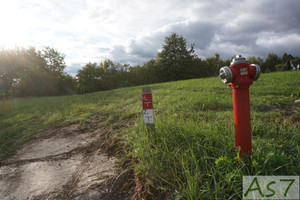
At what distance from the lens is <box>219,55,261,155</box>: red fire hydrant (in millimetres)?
1698

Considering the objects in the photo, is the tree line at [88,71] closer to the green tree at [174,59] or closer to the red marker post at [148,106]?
the green tree at [174,59]

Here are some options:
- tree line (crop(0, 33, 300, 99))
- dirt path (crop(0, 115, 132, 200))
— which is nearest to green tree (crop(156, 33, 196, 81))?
tree line (crop(0, 33, 300, 99))

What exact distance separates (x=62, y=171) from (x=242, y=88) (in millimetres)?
2837

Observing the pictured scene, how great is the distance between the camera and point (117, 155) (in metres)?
2.99

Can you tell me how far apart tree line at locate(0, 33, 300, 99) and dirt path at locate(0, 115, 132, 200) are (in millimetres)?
26624

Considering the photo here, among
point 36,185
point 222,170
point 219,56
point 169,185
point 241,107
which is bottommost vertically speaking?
point 36,185

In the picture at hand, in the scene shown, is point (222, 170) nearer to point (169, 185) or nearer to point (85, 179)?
point (169, 185)

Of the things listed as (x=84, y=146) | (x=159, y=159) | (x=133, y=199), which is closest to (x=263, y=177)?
(x=159, y=159)

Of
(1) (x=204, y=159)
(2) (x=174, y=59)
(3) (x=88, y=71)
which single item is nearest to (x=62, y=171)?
(1) (x=204, y=159)

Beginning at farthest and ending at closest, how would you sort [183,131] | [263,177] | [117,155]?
[117,155] < [183,131] < [263,177]

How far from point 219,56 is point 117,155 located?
5338 cm

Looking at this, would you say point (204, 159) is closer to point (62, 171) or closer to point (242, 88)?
point (242, 88)

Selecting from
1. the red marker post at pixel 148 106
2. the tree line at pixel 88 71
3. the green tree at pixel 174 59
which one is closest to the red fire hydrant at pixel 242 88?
the red marker post at pixel 148 106

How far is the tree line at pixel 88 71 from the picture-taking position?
2527 centimetres
